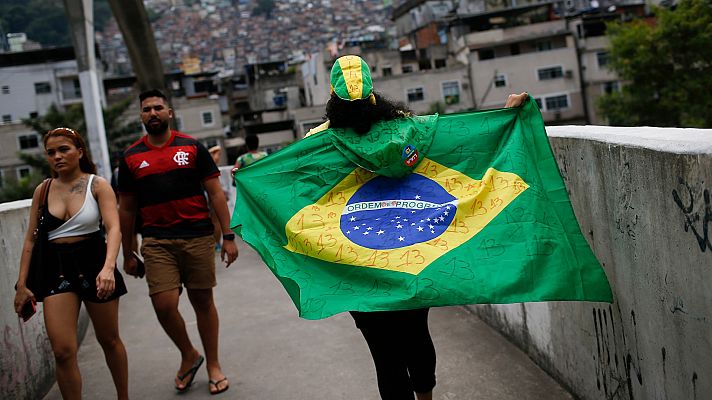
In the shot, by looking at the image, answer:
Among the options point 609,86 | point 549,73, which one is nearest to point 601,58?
point 609,86

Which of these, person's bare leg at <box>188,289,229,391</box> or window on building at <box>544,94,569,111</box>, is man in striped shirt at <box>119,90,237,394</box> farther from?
window on building at <box>544,94,569,111</box>

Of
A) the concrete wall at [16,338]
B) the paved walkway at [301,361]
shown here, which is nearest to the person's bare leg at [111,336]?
the paved walkway at [301,361]

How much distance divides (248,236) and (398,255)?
0.89 meters

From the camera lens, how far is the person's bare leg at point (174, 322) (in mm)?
5195

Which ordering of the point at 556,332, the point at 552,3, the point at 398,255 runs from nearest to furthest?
the point at 398,255
the point at 556,332
the point at 552,3

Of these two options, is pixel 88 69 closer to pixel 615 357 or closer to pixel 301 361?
pixel 301 361

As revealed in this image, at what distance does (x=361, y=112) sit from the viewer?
3732 mm

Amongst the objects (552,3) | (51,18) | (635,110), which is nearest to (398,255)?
(635,110)

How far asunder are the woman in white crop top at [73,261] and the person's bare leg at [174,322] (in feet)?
1.49

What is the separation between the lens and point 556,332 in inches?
189

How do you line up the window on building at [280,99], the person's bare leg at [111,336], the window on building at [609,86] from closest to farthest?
the person's bare leg at [111,336], the window on building at [609,86], the window on building at [280,99]

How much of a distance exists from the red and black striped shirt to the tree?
4035 centimetres

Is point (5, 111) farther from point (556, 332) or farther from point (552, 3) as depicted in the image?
point (556, 332)

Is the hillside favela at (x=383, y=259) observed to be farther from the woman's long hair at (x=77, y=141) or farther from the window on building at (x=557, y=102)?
the window on building at (x=557, y=102)
